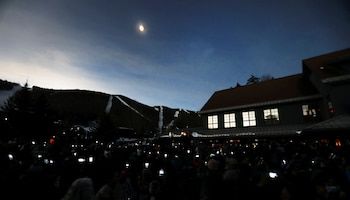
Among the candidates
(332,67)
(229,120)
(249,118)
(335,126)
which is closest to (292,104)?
(249,118)

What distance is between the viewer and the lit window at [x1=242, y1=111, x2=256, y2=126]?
29431mm

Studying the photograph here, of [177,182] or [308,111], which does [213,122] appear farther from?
[177,182]

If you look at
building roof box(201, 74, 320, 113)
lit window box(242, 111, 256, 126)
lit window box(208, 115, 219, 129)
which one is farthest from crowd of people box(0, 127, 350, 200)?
lit window box(208, 115, 219, 129)

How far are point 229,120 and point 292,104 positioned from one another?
752 cm

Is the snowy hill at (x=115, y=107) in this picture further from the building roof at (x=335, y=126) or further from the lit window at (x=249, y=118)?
the building roof at (x=335, y=126)

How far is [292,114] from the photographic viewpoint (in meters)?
26.5

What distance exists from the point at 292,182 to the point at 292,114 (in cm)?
2045

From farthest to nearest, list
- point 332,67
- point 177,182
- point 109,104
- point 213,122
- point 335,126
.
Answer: point 109,104 < point 213,122 < point 332,67 < point 335,126 < point 177,182

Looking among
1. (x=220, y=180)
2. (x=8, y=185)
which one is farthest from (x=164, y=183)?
(x=8, y=185)

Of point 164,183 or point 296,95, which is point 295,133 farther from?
point 164,183

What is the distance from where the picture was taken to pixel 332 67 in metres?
23.1

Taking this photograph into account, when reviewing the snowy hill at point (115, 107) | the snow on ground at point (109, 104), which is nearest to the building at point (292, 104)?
the snowy hill at point (115, 107)

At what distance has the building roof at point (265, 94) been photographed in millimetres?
26952

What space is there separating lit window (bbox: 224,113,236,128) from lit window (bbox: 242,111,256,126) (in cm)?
140
